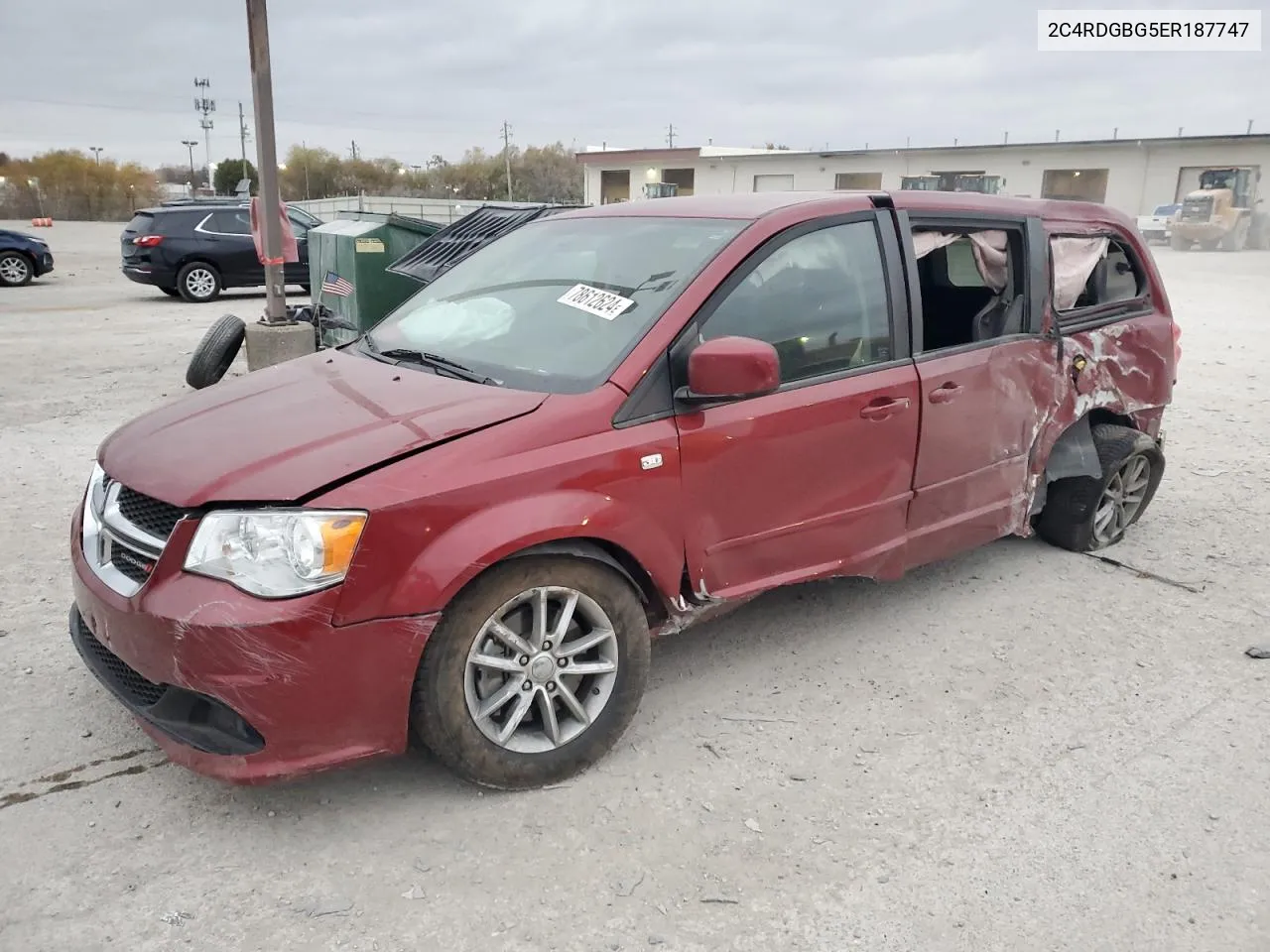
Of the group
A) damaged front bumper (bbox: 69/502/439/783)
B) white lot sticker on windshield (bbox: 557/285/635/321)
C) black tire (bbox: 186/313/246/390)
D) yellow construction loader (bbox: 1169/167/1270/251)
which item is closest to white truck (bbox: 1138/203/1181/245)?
yellow construction loader (bbox: 1169/167/1270/251)

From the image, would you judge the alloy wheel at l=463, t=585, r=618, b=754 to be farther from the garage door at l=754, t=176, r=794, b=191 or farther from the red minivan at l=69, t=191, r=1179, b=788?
the garage door at l=754, t=176, r=794, b=191

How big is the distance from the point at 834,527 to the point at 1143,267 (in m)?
2.64

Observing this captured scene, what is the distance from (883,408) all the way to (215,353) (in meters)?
3.70

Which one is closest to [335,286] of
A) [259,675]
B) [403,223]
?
[403,223]

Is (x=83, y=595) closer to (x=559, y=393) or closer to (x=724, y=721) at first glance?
(x=559, y=393)

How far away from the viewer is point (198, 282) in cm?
1588

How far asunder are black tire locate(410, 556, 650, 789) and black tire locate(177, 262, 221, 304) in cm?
1509

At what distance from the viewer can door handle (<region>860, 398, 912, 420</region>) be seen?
3.51 meters

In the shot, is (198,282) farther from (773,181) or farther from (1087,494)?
(773,181)

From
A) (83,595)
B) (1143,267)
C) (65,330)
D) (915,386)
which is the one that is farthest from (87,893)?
(65,330)

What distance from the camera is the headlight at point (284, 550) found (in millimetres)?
2455

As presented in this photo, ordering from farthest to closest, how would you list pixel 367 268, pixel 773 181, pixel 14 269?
1. pixel 773 181
2. pixel 14 269
3. pixel 367 268

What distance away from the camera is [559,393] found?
2941 millimetres

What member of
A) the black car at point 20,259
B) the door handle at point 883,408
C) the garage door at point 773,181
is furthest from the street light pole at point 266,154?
the garage door at point 773,181
